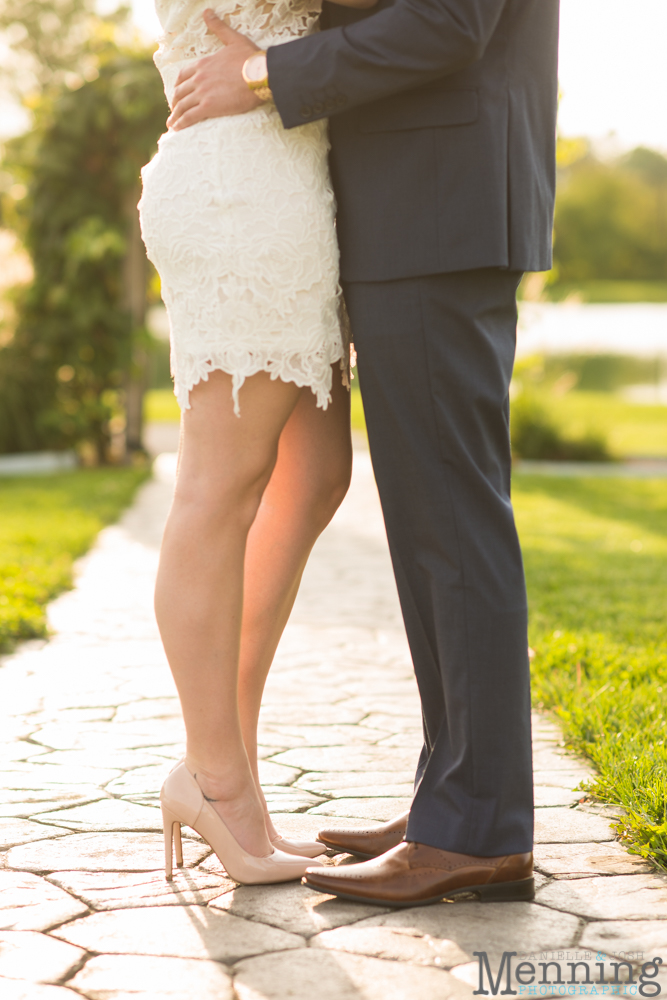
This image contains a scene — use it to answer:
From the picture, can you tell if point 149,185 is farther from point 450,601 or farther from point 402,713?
point 402,713

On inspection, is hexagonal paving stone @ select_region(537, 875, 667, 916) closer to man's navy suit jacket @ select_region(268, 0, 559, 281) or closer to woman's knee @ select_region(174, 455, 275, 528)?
woman's knee @ select_region(174, 455, 275, 528)

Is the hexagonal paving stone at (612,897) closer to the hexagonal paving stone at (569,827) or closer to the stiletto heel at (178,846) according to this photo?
the hexagonal paving stone at (569,827)

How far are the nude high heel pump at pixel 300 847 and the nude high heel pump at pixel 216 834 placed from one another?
0.06 m

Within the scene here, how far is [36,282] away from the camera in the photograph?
8.87 m

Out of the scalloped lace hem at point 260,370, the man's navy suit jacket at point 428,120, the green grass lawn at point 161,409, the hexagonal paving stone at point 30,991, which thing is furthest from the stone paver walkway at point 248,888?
the green grass lawn at point 161,409

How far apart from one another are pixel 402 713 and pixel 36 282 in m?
6.89

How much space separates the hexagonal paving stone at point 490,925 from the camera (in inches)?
60.6

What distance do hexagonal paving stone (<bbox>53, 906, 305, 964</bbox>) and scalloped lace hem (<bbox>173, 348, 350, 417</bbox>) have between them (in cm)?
74

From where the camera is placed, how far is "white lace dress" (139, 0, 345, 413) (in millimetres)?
1632

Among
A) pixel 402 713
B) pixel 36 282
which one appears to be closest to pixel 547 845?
pixel 402 713

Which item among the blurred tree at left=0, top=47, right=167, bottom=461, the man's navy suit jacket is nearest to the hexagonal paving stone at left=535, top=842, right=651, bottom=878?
the man's navy suit jacket

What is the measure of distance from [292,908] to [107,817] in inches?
21.5

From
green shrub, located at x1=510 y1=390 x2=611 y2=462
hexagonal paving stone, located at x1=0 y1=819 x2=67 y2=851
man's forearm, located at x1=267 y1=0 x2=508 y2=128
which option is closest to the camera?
man's forearm, located at x1=267 y1=0 x2=508 y2=128

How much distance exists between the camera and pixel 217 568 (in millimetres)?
1722
